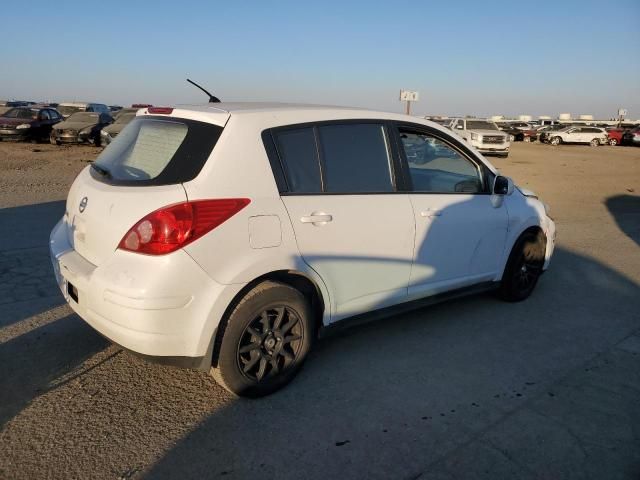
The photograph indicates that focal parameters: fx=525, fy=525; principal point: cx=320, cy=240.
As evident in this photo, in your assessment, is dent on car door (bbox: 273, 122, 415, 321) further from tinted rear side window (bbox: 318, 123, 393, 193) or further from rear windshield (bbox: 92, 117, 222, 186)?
rear windshield (bbox: 92, 117, 222, 186)

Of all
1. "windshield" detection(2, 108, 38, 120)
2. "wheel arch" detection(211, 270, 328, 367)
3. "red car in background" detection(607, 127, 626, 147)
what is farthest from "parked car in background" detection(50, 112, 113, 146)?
"red car in background" detection(607, 127, 626, 147)

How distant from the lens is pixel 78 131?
20.8 m

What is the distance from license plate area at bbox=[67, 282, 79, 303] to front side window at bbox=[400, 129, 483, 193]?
2.37 m

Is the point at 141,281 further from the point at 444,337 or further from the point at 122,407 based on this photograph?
the point at 444,337

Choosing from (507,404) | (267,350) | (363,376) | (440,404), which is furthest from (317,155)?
(507,404)

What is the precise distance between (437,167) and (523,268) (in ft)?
4.48

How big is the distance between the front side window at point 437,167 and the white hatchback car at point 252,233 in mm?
29

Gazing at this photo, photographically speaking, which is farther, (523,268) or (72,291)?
(523,268)

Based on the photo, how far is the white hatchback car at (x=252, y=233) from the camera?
2770mm

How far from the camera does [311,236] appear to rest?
10.4 feet

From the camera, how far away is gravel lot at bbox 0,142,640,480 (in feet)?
8.55

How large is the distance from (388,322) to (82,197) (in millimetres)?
2560

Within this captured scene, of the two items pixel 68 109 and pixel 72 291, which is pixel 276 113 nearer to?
pixel 72 291

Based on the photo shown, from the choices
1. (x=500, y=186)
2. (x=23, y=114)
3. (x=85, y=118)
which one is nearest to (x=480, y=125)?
(x=85, y=118)
